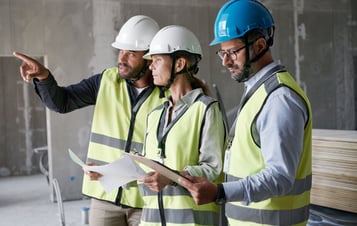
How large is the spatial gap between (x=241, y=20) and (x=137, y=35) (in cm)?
98

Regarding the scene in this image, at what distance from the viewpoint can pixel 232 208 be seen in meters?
1.74

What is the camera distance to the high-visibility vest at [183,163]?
6.63ft

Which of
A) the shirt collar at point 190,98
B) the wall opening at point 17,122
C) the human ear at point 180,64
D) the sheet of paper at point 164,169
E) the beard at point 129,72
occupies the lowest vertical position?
the wall opening at point 17,122

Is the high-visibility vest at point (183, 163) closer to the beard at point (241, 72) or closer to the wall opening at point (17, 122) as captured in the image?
the beard at point (241, 72)

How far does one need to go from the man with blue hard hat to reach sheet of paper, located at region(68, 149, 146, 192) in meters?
0.35

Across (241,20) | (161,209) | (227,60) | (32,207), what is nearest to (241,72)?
(227,60)

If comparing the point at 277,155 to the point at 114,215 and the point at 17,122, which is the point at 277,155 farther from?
the point at 17,122

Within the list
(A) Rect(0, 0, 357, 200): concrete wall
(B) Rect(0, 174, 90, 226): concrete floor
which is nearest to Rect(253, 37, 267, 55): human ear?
(B) Rect(0, 174, 90, 226): concrete floor

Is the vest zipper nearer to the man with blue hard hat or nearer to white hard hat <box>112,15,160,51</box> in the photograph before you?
the man with blue hard hat

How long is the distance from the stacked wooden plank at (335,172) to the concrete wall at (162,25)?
14.9ft

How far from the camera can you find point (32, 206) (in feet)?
21.2

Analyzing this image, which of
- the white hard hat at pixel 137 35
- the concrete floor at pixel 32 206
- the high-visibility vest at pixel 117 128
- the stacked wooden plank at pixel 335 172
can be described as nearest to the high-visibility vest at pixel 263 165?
the high-visibility vest at pixel 117 128

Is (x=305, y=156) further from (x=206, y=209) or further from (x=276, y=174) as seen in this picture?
(x=206, y=209)

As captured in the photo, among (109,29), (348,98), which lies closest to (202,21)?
(109,29)
